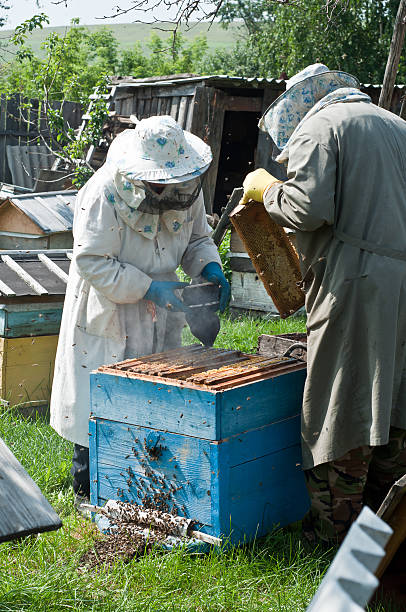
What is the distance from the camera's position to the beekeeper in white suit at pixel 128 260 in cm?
306

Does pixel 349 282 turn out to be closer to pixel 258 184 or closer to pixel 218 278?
pixel 258 184

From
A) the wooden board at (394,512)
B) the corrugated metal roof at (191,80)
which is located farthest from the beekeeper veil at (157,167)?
the corrugated metal roof at (191,80)

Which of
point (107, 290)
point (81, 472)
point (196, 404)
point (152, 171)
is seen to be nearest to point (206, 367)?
point (196, 404)

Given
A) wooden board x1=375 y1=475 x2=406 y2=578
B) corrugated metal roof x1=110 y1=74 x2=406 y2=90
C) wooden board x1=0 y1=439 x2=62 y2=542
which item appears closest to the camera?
wooden board x1=0 y1=439 x2=62 y2=542

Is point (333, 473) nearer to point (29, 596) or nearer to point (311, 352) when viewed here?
point (311, 352)

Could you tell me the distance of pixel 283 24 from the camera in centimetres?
1641

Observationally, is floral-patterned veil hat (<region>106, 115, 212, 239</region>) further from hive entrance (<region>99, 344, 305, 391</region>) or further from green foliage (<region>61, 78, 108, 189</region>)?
green foliage (<region>61, 78, 108, 189</region>)

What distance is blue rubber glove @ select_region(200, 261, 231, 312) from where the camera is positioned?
3439 mm

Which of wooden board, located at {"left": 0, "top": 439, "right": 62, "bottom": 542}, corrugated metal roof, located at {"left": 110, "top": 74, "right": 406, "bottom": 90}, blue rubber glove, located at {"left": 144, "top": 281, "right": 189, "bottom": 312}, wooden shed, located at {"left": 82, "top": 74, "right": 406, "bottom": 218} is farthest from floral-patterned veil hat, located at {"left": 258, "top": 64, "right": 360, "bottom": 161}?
wooden shed, located at {"left": 82, "top": 74, "right": 406, "bottom": 218}

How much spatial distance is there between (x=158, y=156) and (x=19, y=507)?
200cm

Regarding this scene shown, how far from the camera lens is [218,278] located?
3.50 meters

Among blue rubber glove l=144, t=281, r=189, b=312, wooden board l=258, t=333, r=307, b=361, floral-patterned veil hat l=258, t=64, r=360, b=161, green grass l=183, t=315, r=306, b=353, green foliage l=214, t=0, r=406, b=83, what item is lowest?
green grass l=183, t=315, r=306, b=353

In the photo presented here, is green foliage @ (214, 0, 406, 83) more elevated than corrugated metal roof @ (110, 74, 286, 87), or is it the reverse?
green foliage @ (214, 0, 406, 83)

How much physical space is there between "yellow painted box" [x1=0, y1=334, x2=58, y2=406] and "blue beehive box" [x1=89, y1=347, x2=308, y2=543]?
4.72 feet
